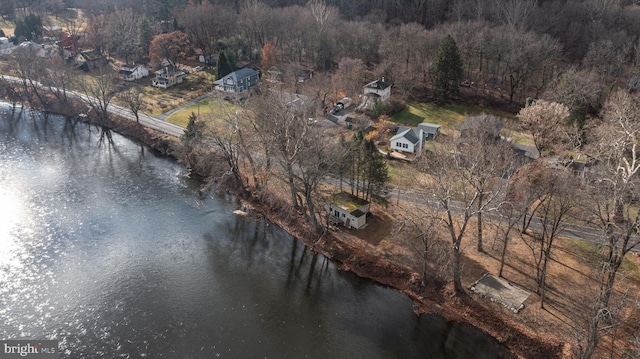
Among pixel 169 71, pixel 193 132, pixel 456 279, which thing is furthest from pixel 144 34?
pixel 456 279

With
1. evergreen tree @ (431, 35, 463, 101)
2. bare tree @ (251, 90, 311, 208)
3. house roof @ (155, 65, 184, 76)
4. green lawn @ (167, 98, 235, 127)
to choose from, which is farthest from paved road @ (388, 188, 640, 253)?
house roof @ (155, 65, 184, 76)

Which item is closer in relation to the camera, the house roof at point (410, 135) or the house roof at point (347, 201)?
the house roof at point (347, 201)

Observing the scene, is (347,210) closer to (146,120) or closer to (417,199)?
(417,199)

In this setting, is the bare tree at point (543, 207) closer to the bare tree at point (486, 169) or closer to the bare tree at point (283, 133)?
the bare tree at point (486, 169)

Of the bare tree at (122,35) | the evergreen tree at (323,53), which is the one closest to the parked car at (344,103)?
the evergreen tree at (323,53)

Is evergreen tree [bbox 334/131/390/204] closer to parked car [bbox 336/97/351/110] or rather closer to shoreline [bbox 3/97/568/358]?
shoreline [bbox 3/97/568/358]

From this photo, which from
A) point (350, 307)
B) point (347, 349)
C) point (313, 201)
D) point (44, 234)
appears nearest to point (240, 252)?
point (313, 201)
